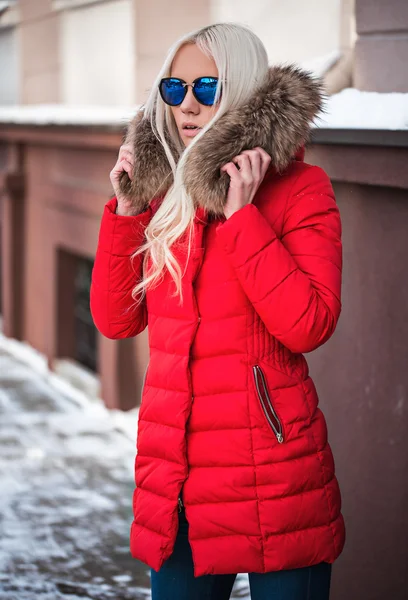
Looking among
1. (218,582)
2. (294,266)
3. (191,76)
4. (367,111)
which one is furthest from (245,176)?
(367,111)

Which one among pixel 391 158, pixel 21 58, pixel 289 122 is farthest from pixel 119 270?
pixel 21 58

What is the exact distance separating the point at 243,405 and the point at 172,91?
2.67ft

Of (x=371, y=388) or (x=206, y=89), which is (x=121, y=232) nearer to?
(x=206, y=89)

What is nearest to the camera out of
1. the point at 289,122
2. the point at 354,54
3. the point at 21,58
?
the point at 289,122

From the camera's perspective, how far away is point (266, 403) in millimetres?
2188

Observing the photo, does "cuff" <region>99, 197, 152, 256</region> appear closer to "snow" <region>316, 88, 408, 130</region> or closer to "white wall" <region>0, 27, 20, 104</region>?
"snow" <region>316, 88, 408, 130</region>

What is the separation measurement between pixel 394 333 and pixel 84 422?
13.1 feet

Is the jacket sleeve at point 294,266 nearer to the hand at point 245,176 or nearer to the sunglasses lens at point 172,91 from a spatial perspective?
the hand at point 245,176

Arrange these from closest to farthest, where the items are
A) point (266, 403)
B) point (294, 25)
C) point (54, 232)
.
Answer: point (266, 403) → point (294, 25) → point (54, 232)

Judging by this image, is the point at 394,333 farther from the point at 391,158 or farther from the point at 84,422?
Result: the point at 84,422

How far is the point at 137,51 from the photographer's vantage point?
663 centimetres

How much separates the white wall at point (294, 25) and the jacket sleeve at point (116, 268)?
6.81 feet

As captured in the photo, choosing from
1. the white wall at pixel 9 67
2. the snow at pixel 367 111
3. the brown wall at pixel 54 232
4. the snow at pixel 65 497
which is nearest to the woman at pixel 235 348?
the snow at pixel 367 111

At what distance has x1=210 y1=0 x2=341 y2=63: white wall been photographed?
14.0 feet
